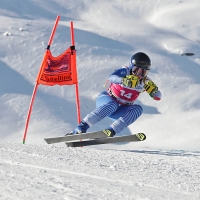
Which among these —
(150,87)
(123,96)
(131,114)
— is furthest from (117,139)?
(150,87)

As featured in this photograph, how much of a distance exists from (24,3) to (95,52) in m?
5.75

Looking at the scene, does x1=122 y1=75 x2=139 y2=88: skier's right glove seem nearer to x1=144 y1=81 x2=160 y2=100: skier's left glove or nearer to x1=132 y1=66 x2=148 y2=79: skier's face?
x1=132 y1=66 x2=148 y2=79: skier's face

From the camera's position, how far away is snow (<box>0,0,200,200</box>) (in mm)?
3459

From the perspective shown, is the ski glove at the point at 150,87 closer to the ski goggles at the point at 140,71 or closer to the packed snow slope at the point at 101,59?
the ski goggles at the point at 140,71

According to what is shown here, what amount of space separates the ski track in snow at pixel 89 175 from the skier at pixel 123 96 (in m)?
1.31

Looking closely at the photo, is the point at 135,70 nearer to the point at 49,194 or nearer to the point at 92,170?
the point at 92,170

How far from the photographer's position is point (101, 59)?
15.4 metres

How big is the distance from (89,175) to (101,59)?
11.9m

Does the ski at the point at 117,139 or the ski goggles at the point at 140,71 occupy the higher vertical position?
the ski goggles at the point at 140,71

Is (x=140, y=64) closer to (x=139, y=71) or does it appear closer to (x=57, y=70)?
(x=139, y=71)

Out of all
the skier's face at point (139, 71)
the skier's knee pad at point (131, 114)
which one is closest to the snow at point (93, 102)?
the skier's knee pad at point (131, 114)

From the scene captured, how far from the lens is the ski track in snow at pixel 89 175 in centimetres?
305

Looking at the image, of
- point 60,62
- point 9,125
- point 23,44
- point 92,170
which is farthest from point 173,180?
point 23,44

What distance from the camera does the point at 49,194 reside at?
9.57ft
